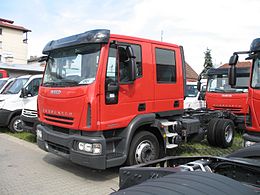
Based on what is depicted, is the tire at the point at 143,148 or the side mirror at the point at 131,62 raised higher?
the side mirror at the point at 131,62

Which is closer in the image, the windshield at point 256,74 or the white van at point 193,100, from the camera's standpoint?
the windshield at point 256,74

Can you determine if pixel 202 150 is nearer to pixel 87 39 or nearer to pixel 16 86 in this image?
pixel 87 39

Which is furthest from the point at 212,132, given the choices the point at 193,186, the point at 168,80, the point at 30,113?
the point at 193,186

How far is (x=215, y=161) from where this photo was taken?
2734 millimetres

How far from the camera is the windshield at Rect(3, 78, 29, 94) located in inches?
454

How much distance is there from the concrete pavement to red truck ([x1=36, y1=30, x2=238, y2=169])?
466 millimetres

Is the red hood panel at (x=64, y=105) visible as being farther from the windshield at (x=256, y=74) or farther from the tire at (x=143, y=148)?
the windshield at (x=256, y=74)

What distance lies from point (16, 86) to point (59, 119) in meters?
6.33

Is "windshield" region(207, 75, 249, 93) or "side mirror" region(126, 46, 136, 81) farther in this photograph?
"windshield" region(207, 75, 249, 93)

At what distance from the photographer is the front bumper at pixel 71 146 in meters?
5.38

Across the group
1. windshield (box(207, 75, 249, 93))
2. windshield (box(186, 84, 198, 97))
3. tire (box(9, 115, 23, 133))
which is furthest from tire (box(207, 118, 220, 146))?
tire (box(9, 115, 23, 133))

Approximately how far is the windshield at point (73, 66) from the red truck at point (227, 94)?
19.8 feet

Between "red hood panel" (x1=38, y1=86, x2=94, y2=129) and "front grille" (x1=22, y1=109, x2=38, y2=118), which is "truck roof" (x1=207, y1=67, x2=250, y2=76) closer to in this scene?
"front grille" (x1=22, y1=109, x2=38, y2=118)

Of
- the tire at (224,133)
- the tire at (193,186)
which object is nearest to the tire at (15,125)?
the tire at (224,133)
